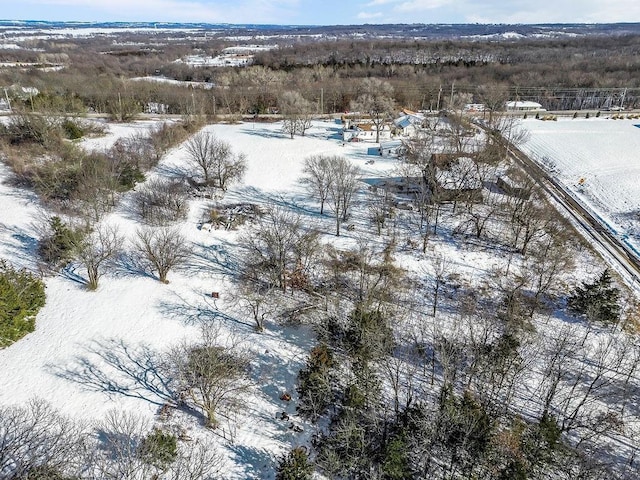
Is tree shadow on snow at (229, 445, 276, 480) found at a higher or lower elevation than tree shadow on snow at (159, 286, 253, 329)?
lower

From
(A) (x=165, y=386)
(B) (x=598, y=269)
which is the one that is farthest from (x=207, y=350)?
(B) (x=598, y=269)

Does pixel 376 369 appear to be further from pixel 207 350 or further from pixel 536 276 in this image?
pixel 536 276

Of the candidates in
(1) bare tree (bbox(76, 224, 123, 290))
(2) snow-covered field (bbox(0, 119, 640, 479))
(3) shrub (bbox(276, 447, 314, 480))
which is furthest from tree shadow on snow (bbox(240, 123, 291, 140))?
(3) shrub (bbox(276, 447, 314, 480))

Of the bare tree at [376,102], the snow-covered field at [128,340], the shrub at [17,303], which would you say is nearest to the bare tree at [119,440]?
the snow-covered field at [128,340]

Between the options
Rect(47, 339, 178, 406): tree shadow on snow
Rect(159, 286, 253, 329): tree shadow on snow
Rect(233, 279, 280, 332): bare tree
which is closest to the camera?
Rect(47, 339, 178, 406): tree shadow on snow

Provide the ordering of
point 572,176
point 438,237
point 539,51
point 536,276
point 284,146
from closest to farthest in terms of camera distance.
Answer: point 536,276
point 438,237
point 572,176
point 284,146
point 539,51

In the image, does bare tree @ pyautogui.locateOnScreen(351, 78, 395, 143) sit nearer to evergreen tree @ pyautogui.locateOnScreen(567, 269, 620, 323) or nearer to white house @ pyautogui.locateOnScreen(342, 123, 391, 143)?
white house @ pyautogui.locateOnScreen(342, 123, 391, 143)
